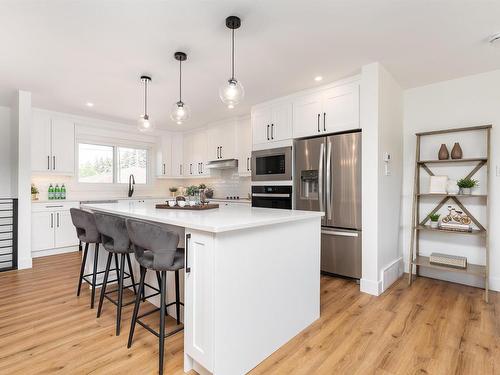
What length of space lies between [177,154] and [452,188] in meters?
5.18

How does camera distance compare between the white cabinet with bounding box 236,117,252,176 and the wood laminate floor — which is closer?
the wood laminate floor

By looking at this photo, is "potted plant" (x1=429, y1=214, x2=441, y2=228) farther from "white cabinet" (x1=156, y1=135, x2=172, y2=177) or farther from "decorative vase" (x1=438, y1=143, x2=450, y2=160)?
"white cabinet" (x1=156, y1=135, x2=172, y2=177)

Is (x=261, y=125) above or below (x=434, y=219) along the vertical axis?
above

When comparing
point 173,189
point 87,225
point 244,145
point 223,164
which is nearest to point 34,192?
point 173,189

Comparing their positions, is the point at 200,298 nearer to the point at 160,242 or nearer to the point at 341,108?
the point at 160,242

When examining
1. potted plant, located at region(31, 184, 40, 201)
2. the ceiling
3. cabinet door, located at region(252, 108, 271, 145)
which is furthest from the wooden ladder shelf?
potted plant, located at region(31, 184, 40, 201)

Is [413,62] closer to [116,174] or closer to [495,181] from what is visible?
[495,181]

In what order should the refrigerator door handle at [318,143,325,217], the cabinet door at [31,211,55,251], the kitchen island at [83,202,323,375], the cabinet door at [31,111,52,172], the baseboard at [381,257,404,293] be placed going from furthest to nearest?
the cabinet door at [31,111,52,172], the cabinet door at [31,211,55,251], the refrigerator door handle at [318,143,325,217], the baseboard at [381,257,404,293], the kitchen island at [83,202,323,375]

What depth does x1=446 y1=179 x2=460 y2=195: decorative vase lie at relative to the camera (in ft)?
10.1

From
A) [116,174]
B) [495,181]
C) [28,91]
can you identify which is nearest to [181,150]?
[116,174]

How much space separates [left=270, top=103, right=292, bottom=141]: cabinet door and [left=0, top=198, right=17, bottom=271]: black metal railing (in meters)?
3.72

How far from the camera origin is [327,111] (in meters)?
3.37

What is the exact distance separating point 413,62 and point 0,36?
389 centimetres

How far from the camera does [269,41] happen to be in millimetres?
2395
